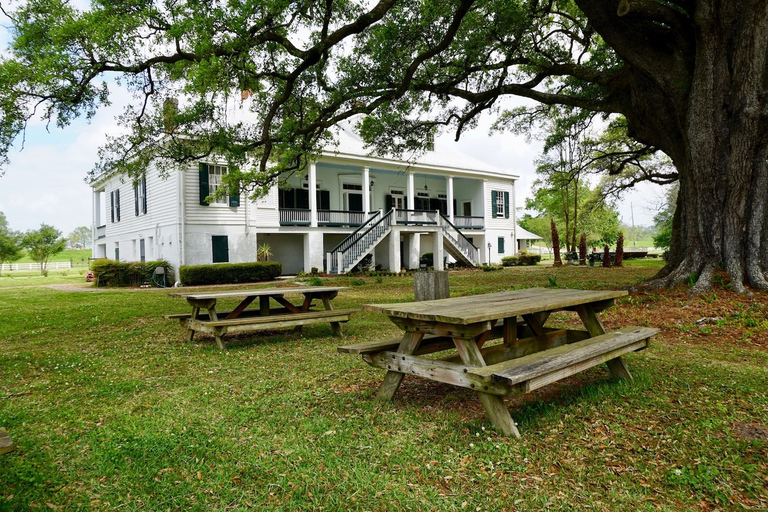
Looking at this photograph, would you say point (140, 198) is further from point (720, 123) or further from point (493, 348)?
point (720, 123)

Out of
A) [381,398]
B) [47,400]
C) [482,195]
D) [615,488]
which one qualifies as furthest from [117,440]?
[482,195]

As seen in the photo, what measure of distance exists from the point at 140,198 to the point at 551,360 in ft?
72.6

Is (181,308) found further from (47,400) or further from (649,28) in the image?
(649,28)

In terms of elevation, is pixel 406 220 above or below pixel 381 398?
above

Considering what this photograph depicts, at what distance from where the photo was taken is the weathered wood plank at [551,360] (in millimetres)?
3113

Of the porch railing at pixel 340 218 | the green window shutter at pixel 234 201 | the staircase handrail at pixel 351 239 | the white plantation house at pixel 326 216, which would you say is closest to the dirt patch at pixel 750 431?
the white plantation house at pixel 326 216

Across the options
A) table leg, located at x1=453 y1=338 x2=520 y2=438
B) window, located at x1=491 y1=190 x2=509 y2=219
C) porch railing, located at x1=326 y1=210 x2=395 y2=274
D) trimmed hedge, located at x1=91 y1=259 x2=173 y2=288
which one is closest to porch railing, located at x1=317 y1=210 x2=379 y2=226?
porch railing, located at x1=326 y1=210 x2=395 y2=274

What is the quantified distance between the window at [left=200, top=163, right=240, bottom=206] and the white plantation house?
50mm

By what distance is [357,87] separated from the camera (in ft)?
38.7

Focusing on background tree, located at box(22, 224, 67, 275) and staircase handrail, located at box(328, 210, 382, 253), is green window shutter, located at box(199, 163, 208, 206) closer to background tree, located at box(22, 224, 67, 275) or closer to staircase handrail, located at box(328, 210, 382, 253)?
staircase handrail, located at box(328, 210, 382, 253)

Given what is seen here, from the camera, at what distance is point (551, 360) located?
11.4 feet

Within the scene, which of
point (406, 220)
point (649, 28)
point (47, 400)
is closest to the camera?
point (47, 400)

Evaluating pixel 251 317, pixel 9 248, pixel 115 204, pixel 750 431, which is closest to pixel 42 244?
pixel 9 248

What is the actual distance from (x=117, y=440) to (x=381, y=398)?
6.74ft
